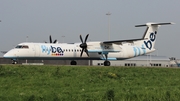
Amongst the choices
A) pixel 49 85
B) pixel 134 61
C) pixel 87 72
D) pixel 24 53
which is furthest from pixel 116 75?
pixel 134 61

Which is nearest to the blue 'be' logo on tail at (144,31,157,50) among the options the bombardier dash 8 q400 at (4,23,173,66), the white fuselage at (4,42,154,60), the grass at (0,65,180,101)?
the bombardier dash 8 q400 at (4,23,173,66)

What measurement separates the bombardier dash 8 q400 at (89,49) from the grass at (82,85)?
14834mm

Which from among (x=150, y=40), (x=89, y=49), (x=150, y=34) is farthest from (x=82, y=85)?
(x=150, y=34)

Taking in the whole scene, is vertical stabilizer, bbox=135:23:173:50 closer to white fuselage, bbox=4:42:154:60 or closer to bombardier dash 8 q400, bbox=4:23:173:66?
bombardier dash 8 q400, bbox=4:23:173:66

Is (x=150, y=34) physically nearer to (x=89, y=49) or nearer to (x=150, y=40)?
(x=150, y=40)

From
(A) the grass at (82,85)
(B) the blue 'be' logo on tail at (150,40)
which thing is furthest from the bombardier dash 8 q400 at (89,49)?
(A) the grass at (82,85)

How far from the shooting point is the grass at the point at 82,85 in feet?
62.5

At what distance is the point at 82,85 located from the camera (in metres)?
25.2

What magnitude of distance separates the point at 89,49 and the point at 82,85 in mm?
25527

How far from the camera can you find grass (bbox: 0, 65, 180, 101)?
1905 cm

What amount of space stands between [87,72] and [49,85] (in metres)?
7.57

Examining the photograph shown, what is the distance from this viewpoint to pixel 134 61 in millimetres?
107500

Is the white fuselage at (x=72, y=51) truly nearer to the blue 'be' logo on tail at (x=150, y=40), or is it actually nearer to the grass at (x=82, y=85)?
the blue 'be' logo on tail at (x=150, y=40)

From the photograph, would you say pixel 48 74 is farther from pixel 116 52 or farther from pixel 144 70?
pixel 116 52
